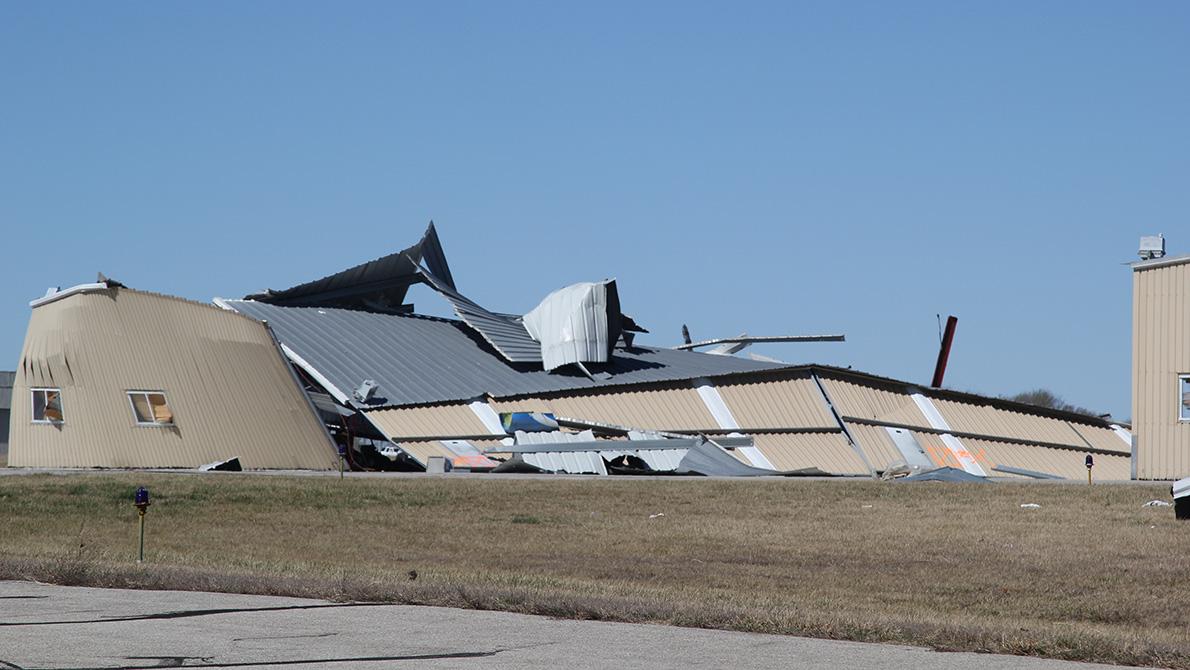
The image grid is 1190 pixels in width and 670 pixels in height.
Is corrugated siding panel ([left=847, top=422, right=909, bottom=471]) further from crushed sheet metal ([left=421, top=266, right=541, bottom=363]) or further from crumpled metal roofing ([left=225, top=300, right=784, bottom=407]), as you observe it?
crushed sheet metal ([left=421, top=266, right=541, bottom=363])

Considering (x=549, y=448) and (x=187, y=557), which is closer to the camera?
(x=187, y=557)

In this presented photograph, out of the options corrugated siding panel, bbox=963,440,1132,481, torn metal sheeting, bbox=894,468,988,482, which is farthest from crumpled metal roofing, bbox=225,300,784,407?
torn metal sheeting, bbox=894,468,988,482

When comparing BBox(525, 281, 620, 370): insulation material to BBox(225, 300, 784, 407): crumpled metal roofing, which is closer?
BBox(225, 300, 784, 407): crumpled metal roofing

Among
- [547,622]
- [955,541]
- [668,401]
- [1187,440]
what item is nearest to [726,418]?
[668,401]

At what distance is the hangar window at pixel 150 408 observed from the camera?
40.1 m

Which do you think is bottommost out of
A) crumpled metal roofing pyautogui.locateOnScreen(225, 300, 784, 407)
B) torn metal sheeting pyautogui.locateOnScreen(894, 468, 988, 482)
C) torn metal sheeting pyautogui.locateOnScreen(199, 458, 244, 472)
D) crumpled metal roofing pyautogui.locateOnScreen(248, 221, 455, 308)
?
torn metal sheeting pyautogui.locateOnScreen(199, 458, 244, 472)

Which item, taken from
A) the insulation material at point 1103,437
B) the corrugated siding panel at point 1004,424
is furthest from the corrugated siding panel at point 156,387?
the insulation material at point 1103,437

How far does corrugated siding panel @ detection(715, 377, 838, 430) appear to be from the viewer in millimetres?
43156

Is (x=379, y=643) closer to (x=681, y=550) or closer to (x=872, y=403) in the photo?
(x=681, y=550)

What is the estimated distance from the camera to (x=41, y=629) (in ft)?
32.2

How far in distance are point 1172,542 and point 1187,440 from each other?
15404 mm

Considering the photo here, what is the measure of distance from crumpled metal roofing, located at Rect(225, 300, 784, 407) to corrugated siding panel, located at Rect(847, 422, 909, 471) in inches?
145

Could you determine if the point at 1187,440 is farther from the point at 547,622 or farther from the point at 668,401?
the point at 547,622

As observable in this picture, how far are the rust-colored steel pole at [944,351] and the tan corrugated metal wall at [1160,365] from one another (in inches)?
1316
